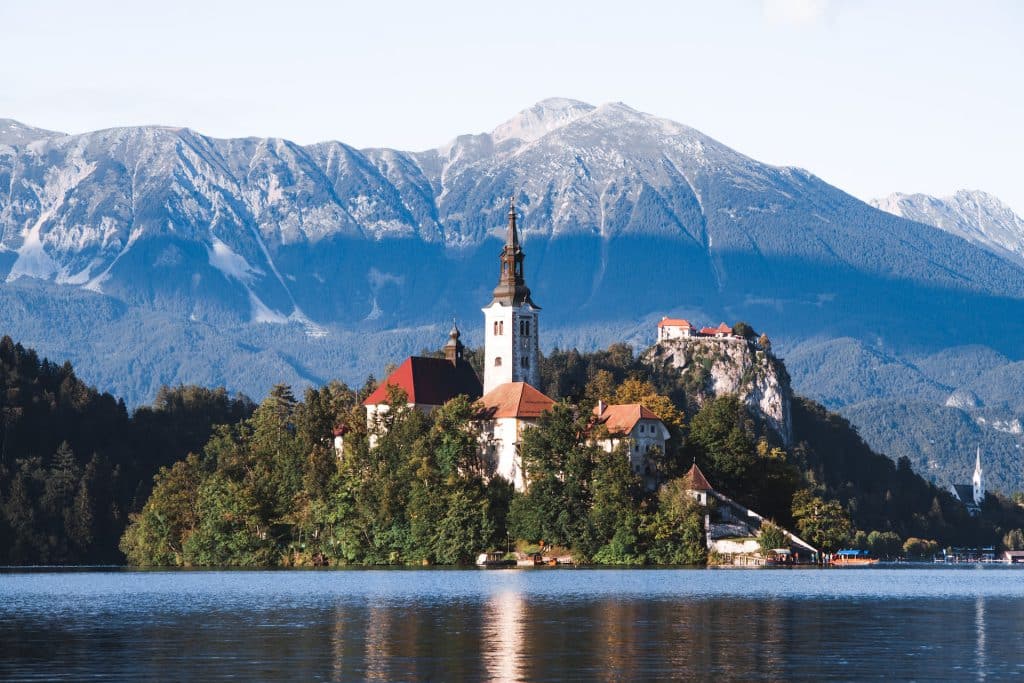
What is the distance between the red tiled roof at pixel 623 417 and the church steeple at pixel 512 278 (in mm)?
21240

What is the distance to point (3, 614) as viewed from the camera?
255 feet

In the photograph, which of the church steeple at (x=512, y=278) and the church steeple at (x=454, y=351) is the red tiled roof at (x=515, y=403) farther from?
the church steeple at (x=454, y=351)

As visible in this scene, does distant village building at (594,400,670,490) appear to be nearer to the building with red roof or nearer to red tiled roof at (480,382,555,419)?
red tiled roof at (480,382,555,419)

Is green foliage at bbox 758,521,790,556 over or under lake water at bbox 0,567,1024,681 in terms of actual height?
over

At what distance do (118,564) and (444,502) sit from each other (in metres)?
38.7

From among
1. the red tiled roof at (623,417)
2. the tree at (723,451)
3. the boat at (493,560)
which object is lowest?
the boat at (493,560)

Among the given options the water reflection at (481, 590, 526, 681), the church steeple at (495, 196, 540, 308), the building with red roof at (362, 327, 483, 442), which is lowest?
the water reflection at (481, 590, 526, 681)

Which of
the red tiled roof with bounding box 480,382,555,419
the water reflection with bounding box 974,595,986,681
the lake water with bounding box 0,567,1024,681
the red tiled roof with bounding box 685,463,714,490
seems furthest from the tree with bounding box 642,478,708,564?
the water reflection with bounding box 974,595,986,681

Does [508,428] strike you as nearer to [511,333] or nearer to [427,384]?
[427,384]

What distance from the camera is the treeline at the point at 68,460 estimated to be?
162875 millimetres

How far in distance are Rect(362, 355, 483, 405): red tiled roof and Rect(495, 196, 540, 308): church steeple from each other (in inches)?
293

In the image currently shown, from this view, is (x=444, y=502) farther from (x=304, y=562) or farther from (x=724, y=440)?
(x=724, y=440)

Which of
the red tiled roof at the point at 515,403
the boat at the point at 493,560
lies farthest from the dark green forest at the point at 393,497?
the red tiled roof at the point at 515,403

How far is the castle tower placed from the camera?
164m
